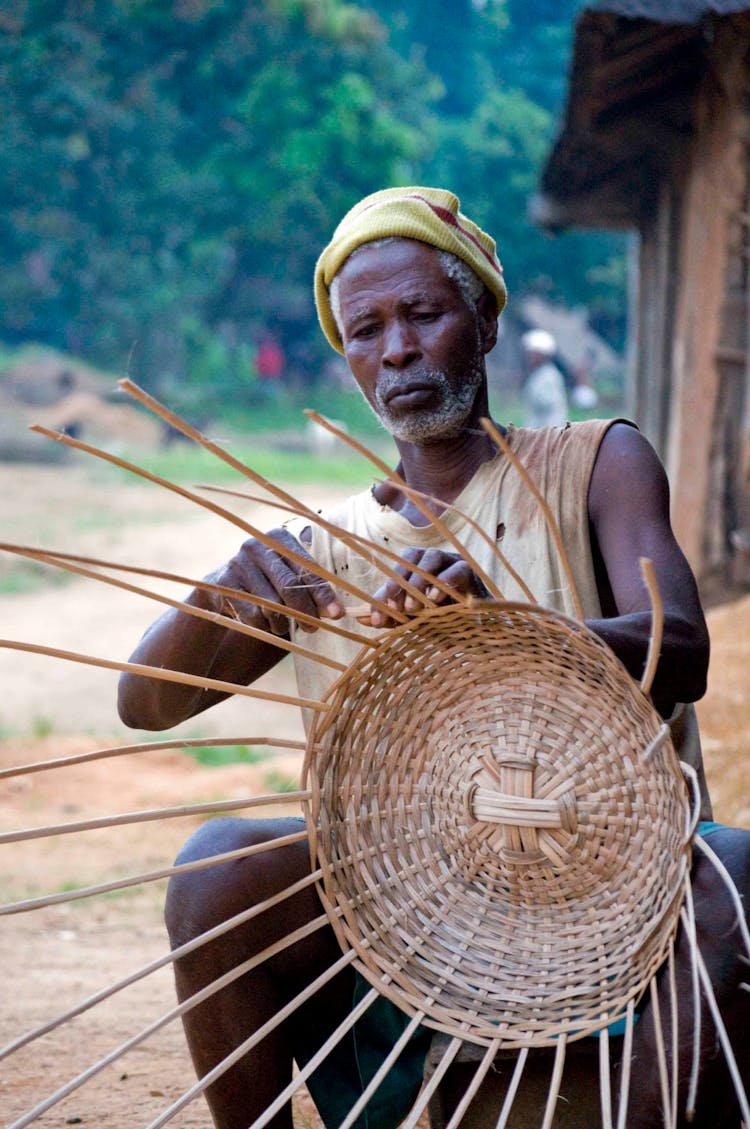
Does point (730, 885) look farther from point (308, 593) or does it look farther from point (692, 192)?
point (692, 192)

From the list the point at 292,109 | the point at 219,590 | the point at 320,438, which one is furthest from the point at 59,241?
the point at 219,590

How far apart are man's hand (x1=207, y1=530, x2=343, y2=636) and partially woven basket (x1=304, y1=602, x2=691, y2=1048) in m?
0.12

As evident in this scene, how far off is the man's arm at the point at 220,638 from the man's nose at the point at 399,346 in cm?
42

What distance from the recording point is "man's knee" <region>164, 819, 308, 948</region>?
1610mm

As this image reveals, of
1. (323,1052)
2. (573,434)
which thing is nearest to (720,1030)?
(323,1052)

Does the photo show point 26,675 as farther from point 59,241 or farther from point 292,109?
point 292,109

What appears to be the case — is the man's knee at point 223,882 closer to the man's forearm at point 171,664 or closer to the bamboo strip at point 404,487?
the man's forearm at point 171,664

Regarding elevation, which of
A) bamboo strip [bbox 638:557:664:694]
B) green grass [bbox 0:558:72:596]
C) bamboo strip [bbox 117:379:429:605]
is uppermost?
green grass [bbox 0:558:72:596]

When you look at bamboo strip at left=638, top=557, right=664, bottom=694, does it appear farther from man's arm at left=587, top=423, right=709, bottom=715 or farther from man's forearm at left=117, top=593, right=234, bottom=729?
man's forearm at left=117, top=593, right=234, bottom=729

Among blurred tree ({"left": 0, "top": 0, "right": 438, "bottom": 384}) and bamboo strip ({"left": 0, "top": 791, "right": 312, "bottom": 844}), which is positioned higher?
blurred tree ({"left": 0, "top": 0, "right": 438, "bottom": 384})

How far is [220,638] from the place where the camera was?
1850 mm

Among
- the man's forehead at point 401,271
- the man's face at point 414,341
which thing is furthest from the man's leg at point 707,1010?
the man's forehead at point 401,271

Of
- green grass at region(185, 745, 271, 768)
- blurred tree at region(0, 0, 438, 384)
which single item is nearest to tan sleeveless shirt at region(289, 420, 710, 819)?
green grass at region(185, 745, 271, 768)

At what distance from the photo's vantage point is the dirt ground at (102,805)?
2.39 metres
